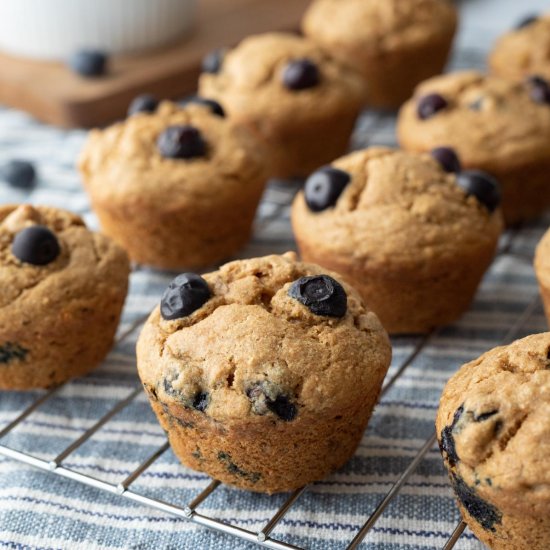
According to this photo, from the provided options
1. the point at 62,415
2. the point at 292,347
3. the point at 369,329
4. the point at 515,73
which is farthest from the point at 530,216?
the point at 62,415

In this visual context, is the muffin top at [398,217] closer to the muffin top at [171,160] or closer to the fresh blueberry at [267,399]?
the muffin top at [171,160]

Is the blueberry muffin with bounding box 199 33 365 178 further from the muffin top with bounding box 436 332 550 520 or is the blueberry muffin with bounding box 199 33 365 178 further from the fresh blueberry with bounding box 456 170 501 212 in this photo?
the muffin top with bounding box 436 332 550 520

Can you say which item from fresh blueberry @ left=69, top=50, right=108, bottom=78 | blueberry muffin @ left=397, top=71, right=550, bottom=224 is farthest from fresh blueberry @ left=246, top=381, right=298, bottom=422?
fresh blueberry @ left=69, top=50, right=108, bottom=78

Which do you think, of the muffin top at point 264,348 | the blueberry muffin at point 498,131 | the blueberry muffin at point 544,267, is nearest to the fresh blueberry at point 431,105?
the blueberry muffin at point 498,131

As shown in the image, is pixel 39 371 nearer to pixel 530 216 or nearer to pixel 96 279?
pixel 96 279

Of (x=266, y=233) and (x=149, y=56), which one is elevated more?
(x=149, y=56)

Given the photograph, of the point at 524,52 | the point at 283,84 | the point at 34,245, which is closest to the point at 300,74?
the point at 283,84

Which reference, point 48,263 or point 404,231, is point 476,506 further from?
point 48,263
